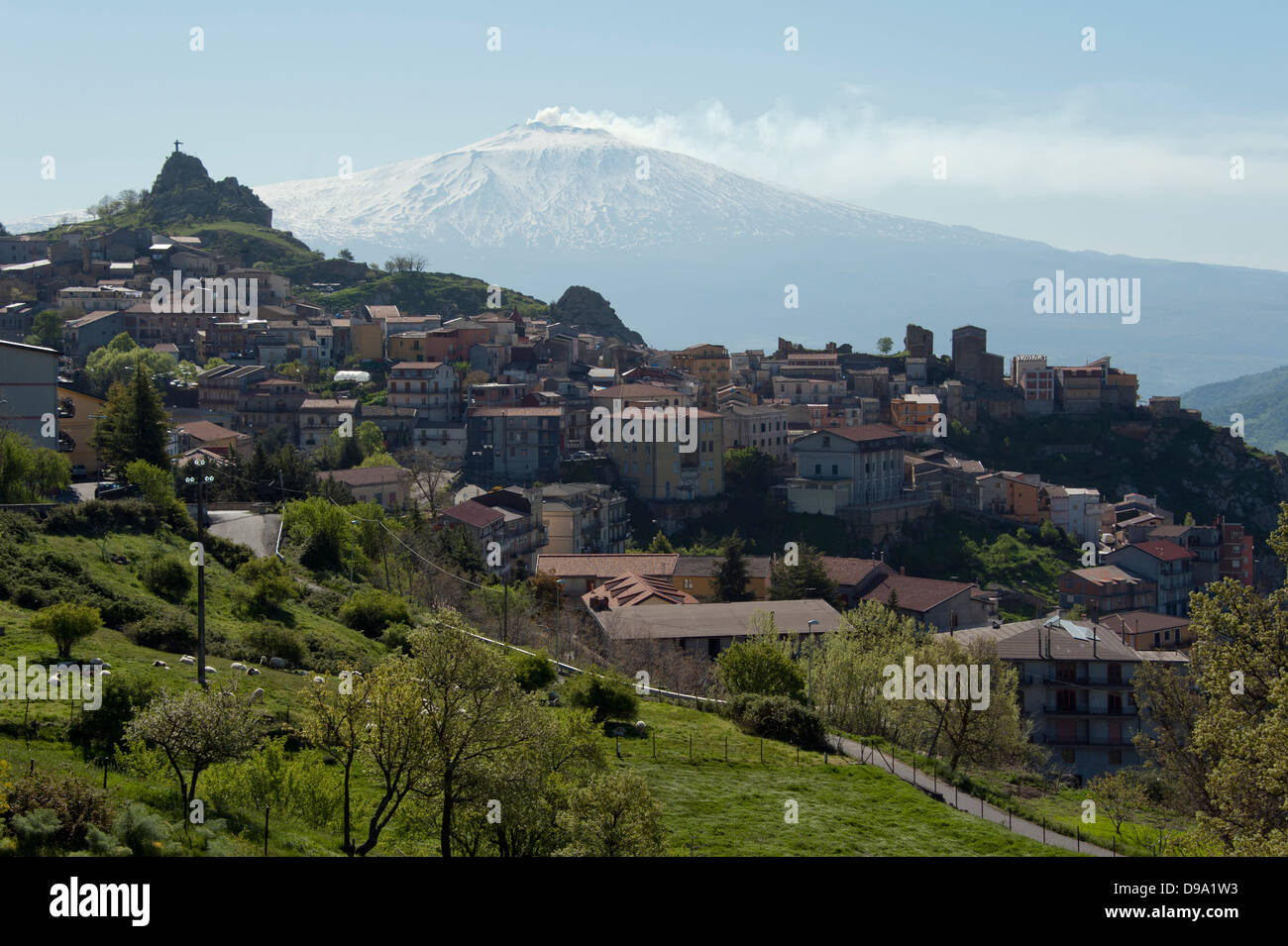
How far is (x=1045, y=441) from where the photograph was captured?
274 ft

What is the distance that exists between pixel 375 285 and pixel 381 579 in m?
72.8

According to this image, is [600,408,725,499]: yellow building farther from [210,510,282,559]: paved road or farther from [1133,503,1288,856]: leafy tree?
[1133,503,1288,856]: leafy tree

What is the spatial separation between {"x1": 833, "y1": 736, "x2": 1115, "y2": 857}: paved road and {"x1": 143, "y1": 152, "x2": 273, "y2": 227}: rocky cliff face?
10834 cm

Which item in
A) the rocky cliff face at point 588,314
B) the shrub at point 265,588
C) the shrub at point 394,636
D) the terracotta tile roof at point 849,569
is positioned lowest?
the terracotta tile roof at point 849,569

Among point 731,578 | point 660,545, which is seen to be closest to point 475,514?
point 731,578

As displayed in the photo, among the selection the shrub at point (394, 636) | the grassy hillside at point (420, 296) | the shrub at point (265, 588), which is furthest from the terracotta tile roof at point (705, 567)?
the grassy hillside at point (420, 296)

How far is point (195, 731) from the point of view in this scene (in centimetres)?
1535

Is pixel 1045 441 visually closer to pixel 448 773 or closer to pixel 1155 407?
pixel 1155 407

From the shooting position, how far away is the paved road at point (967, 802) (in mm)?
21644

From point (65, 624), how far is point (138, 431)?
20879mm

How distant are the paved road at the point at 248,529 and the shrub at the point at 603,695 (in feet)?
39.5

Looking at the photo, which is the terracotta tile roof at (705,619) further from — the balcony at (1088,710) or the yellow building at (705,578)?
the balcony at (1088,710)

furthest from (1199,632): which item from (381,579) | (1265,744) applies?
(381,579)

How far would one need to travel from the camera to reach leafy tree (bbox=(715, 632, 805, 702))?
29.4 metres
